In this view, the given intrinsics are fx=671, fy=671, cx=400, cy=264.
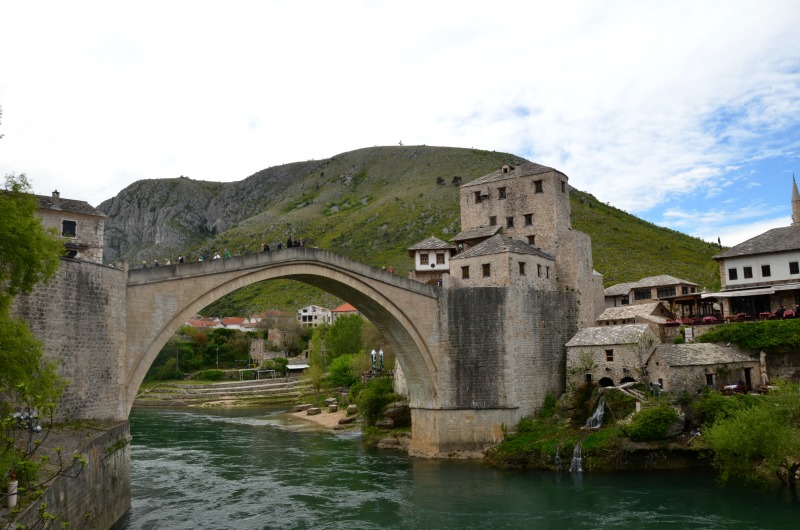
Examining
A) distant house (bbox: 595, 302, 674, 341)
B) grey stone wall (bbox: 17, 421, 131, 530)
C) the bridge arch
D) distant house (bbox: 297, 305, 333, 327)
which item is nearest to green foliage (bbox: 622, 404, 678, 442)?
the bridge arch

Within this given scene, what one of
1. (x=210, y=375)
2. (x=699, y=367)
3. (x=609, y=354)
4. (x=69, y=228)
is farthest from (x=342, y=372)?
(x=699, y=367)

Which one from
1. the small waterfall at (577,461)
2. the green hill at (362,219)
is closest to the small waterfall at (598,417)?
the small waterfall at (577,461)

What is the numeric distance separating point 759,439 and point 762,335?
9909mm

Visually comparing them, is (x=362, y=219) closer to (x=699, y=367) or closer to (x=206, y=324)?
(x=206, y=324)

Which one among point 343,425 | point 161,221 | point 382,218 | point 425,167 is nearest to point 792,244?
point 343,425

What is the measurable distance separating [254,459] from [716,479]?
21.8 m

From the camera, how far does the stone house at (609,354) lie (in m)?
31.7

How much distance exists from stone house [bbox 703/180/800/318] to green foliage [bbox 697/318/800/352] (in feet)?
Answer: 7.25

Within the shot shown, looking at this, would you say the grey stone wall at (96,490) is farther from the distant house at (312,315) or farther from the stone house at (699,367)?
the distant house at (312,315)

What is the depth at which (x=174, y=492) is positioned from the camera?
86.2 ft

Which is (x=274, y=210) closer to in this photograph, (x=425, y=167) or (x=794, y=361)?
(x=425, y=167)

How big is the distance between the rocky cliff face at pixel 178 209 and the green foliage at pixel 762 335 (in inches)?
5377

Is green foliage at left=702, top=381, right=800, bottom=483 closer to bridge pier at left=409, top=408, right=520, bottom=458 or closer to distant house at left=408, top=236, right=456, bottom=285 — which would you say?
bridge pier at left=409, top=408, right=520, bottom=458

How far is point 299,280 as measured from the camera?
107 feet
